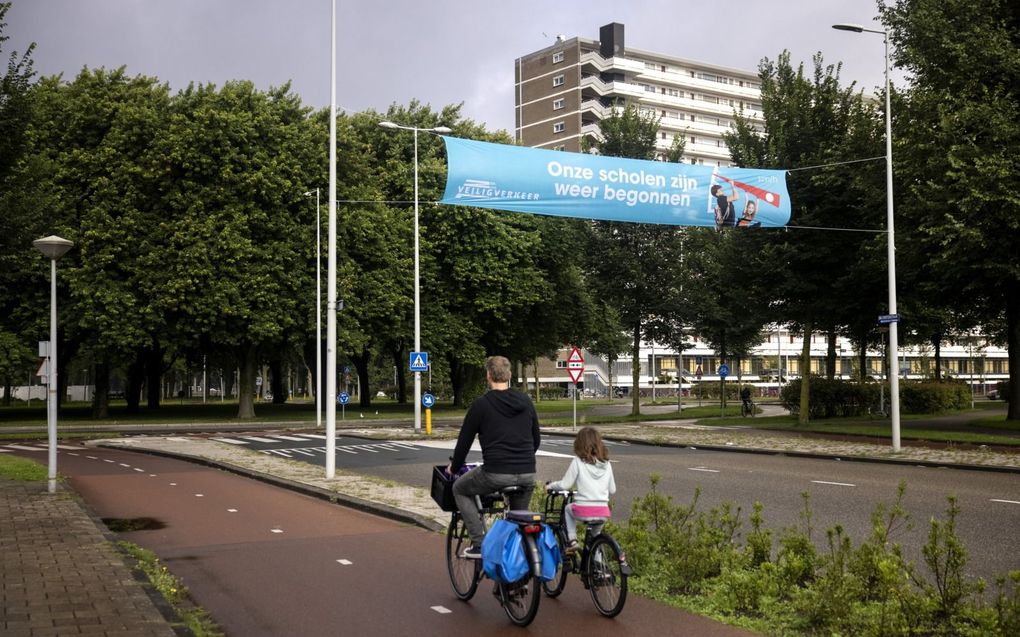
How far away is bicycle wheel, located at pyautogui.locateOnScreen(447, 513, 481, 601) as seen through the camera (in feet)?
23.8

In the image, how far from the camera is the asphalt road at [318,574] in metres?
6.57

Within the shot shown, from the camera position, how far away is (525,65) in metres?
105

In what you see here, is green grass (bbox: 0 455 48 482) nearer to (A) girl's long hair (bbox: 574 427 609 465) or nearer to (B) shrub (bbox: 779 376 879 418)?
(A) girl's long hair (bbox: 574 427 609 465)

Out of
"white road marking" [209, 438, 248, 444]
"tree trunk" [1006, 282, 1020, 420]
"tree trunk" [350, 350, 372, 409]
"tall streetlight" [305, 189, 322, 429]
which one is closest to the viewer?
"white road marking" [209, 438, 248, 444]

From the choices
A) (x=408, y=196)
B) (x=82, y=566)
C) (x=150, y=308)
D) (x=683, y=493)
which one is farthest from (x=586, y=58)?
(x=82, y=566)

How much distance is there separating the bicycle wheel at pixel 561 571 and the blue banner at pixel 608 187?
40.9 feet

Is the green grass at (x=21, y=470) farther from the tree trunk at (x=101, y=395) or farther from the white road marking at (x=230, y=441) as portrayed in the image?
the tree trunk at (x=101, y=395)

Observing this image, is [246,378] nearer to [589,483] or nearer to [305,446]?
[305,446]

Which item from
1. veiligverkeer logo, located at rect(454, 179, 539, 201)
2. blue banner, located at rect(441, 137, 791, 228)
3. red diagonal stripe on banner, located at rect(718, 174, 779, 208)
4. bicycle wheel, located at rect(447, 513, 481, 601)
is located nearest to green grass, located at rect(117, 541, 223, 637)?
bicycle wheel, located at rect(447, 513, 481, 601)

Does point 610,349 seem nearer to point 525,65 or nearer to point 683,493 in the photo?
point 683,493

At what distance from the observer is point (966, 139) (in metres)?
23.7

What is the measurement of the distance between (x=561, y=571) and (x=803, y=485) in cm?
902

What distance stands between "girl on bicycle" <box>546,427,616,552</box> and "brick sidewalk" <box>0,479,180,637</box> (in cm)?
271

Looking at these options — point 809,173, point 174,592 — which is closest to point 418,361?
point 809,173
